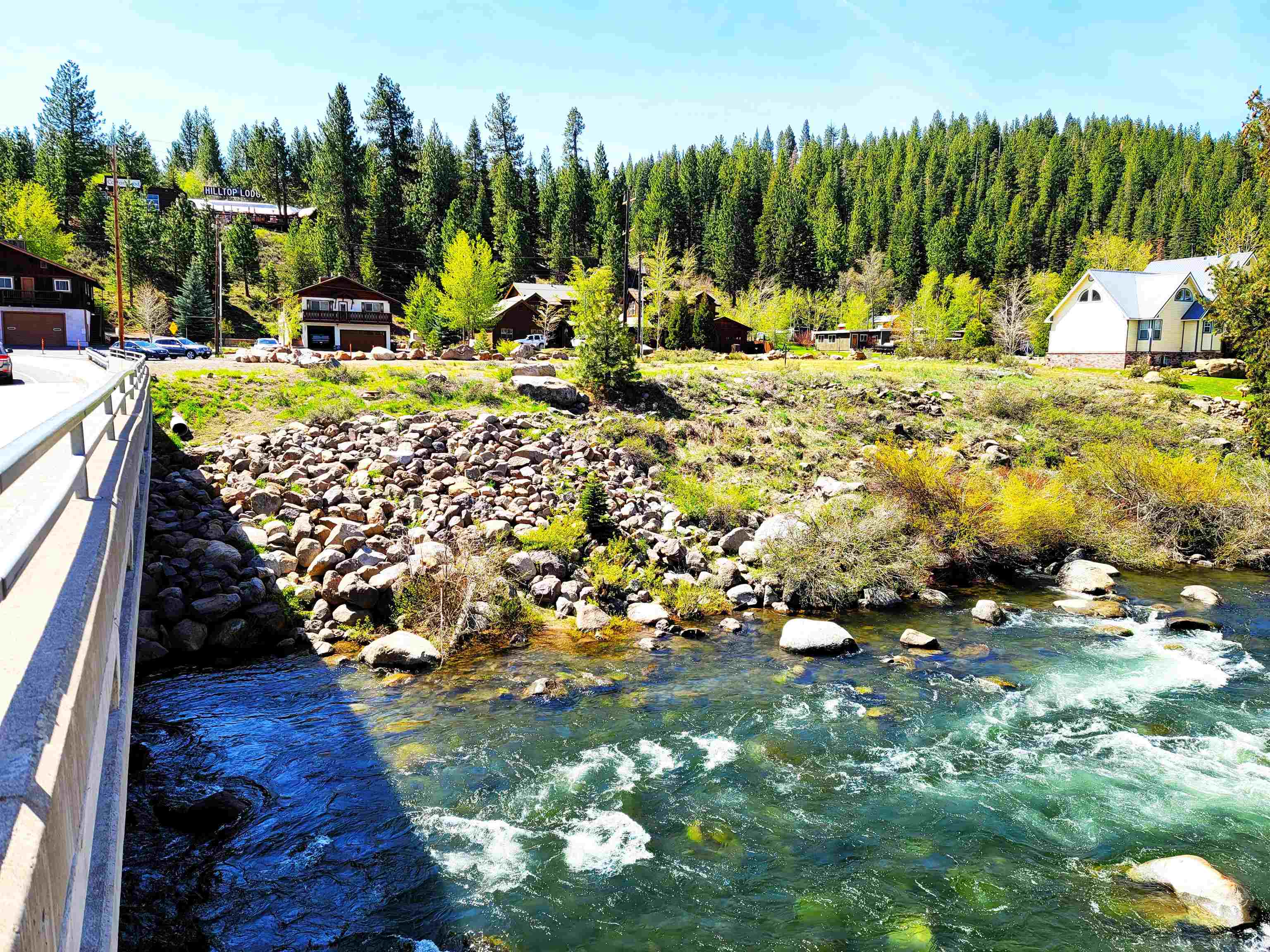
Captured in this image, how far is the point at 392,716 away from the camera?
13.1 meters

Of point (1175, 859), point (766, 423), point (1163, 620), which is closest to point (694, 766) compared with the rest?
point (1175, 859)

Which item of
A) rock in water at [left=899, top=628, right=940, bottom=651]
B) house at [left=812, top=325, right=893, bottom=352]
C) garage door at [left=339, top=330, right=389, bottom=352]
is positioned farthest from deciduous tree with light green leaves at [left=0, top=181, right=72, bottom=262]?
rock in water at [left=899, top=628, right=940, bottom=651]

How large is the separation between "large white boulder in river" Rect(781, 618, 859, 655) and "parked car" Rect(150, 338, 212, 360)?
4562cm

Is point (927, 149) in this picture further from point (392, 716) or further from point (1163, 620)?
point (392, 716)

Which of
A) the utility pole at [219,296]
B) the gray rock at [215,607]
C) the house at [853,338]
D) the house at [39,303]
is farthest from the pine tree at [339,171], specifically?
the gray rock at [215,607]

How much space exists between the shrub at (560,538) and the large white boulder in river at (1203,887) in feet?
44.5

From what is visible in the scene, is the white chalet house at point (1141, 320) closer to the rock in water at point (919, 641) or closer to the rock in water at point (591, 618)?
the rock in water at point (919, 641)

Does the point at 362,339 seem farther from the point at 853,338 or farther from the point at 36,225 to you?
the point at 853,338

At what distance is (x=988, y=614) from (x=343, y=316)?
179 ft

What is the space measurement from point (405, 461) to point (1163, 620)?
20736 millimetres

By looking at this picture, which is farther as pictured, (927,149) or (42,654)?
(927,149)

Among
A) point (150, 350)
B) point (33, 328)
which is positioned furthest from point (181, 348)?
point (33, 328)

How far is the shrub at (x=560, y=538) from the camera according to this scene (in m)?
20.0

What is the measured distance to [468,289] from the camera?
56719 mm
